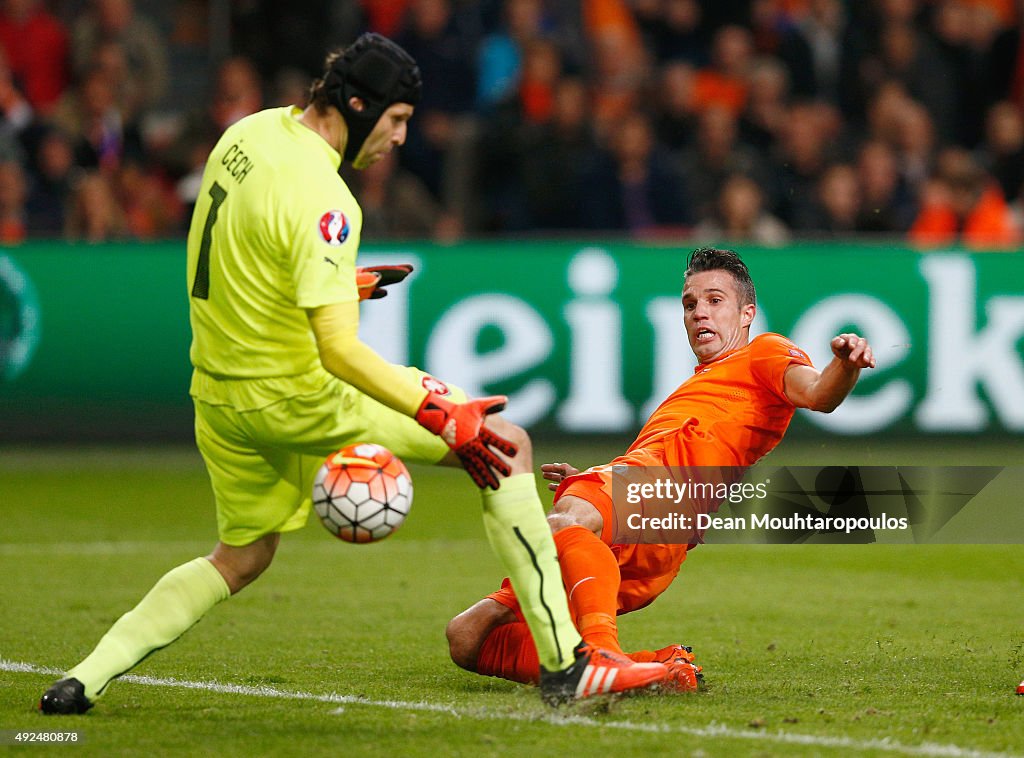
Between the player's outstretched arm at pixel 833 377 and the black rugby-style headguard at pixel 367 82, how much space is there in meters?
1.55

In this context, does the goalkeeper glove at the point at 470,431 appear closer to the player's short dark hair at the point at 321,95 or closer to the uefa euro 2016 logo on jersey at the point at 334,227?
the uefa euro 2016 logo on jersey at the point at 334,227

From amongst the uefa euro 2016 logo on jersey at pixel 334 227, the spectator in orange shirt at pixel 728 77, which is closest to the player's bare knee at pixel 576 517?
the uefa euro 2016 logo on jersey at pixel 334 227

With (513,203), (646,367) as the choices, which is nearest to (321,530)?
(646,367)

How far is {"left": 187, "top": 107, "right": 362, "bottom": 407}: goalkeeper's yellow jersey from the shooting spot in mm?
4793

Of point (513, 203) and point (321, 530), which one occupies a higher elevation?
point (513, 203)

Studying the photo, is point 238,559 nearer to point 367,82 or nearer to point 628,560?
point 628,560

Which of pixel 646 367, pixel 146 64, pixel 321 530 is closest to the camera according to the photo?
pixel 321 530

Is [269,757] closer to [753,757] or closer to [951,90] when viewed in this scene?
[753,757]

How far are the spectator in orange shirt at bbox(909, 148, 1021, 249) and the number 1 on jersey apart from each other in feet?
31.2

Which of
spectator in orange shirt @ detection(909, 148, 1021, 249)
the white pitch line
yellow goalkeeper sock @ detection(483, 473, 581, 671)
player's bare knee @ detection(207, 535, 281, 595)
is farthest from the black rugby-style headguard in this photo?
spectator in orange shirt @ detection(909, 148, 1021, 249)

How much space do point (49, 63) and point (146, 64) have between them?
828mm

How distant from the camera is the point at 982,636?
261 inches

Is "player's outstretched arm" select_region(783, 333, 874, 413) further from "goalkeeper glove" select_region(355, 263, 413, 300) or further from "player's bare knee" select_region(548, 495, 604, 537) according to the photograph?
"goalkeeper glove" select_region(355, 263, 413, 300)

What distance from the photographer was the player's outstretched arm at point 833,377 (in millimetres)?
5043
